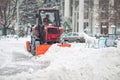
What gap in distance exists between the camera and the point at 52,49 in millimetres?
21562

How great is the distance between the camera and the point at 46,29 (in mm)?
23391

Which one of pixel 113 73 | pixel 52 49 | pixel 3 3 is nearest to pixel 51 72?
pixel 113 73

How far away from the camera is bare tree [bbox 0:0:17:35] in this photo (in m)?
69.4

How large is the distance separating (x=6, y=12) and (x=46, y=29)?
51556 mm

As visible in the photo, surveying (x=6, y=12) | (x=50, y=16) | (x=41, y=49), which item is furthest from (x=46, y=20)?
(x=6, y=12)

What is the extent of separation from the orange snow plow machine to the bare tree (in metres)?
44.8

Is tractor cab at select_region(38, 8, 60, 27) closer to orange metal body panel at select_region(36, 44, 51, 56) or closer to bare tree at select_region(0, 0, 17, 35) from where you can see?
orange metal body panel at select_region(36, 44, 51, 56)

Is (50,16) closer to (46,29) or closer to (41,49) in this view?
(46,29)

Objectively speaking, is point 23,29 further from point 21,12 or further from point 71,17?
point 71,17

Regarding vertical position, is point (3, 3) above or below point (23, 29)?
above

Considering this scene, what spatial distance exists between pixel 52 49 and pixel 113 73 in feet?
31.0

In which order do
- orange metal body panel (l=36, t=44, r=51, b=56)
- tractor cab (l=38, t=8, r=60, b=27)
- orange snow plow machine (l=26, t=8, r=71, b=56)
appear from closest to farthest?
1. orange metal body panel (l=36, t=44, r=51, b=56)
2. orange snow plow machine (l=26, t=8, r=71, b=56)
3. tractor cab (l=38, t=8, r=60, b=27)

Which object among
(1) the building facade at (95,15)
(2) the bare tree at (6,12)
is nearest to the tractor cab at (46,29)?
(1) the building facade at (95,15)

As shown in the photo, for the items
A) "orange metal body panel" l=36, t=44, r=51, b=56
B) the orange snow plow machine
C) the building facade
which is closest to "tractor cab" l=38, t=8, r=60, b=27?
the orange snow plow machine
